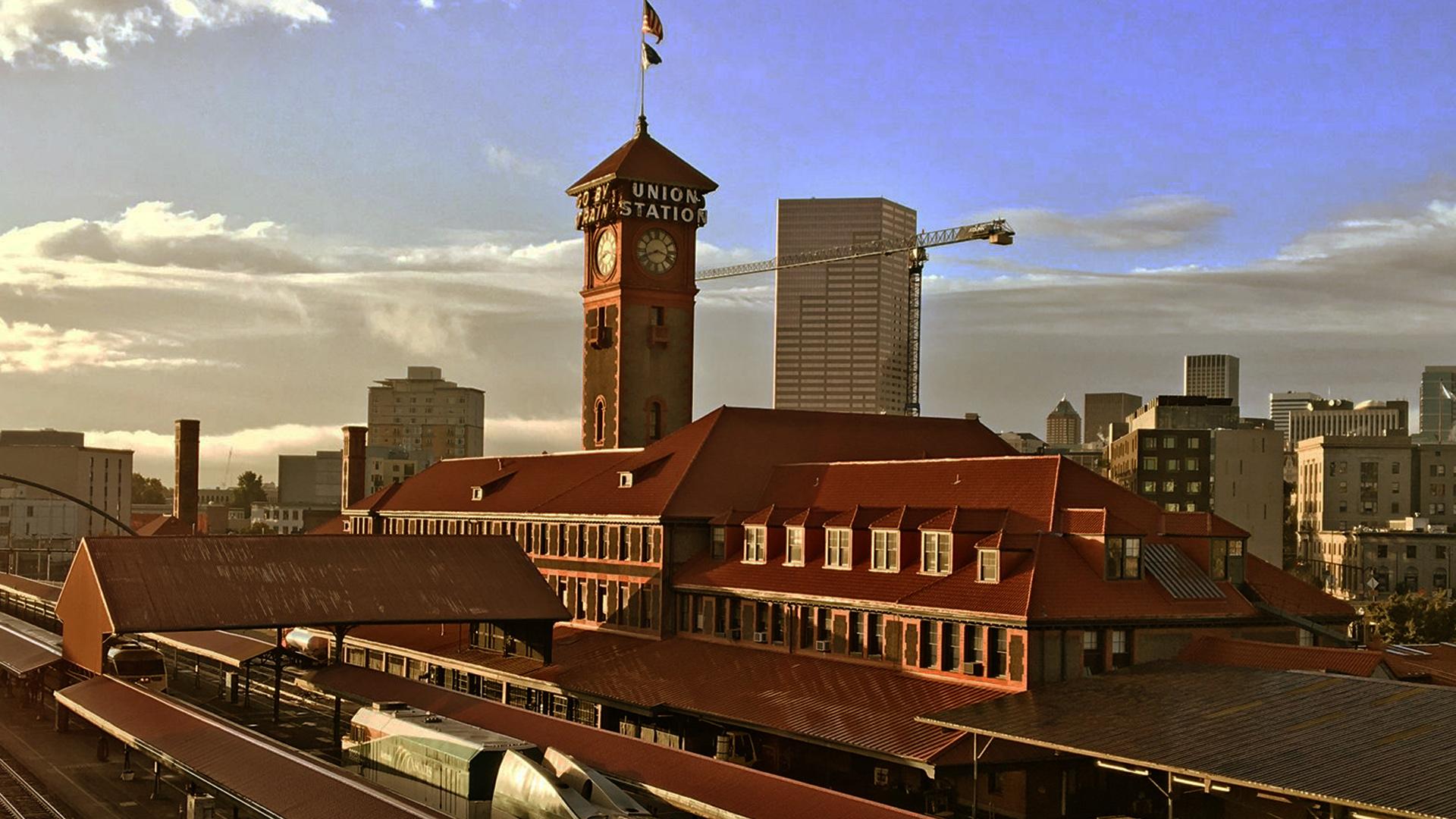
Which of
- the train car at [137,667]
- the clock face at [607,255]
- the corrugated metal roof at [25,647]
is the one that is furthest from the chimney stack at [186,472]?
the train car at [137,667]

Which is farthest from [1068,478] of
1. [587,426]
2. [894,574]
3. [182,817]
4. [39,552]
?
[39,552]

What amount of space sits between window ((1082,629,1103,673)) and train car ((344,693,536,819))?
21.2 m

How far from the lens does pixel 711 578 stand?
256 ft

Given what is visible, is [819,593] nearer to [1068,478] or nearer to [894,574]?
[894,574]

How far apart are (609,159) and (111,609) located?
5198 centimetres

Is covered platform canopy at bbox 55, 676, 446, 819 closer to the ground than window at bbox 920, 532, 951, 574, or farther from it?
closer to the ground

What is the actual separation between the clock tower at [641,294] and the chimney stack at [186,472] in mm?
60353

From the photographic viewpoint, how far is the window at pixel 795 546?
7375 centimetres

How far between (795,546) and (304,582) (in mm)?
24063

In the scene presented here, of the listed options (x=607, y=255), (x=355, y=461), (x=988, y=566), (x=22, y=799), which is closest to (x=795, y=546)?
(x=988, y=566)

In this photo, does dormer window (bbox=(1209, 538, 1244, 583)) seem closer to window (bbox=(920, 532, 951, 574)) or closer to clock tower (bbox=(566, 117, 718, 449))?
window (bbox=(920, 532, 951, 574))

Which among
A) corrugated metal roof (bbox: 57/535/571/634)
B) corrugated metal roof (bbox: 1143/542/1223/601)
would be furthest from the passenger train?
corrugated metal roof (bbox: 1143/542/1223/601)

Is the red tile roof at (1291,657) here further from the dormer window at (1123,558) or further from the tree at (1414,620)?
the tree at (1414,620)

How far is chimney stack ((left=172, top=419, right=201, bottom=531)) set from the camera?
151750mm
